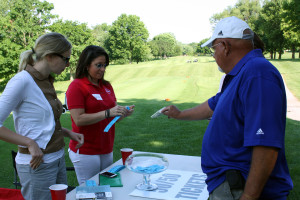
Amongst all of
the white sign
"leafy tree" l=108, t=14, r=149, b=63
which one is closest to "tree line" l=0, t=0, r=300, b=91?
"leafy tree" l=108, t=14, r=149, b=63

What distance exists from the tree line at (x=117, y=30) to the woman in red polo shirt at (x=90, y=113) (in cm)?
116

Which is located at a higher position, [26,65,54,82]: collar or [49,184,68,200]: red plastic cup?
[26,65,54,82]: collar

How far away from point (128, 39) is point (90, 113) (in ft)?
192

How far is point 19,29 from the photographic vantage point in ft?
80.5

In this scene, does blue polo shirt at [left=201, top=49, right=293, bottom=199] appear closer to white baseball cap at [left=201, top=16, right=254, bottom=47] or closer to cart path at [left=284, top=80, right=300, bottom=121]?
white baseball cap at [left=201, top=16, right=254, bottom=47]

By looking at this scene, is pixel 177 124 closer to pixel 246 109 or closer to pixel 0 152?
pixel 0 152

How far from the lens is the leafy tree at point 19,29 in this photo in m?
22.4

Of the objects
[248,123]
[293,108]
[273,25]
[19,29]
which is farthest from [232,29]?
[273,25]

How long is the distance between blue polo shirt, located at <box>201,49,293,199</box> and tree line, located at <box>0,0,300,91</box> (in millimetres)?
731

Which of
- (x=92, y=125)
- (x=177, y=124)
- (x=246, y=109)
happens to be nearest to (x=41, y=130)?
(x=92, y=125)

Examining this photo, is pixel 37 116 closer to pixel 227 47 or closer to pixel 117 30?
pixel 227 47

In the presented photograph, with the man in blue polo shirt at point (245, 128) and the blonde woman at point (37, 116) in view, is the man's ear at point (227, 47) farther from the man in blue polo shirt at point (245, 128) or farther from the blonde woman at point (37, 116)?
the blonde woman at point (37, 116)

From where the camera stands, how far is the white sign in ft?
7.24

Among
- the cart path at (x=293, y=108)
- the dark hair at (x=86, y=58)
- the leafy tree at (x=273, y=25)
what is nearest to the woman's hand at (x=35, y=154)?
the dark hair at (x=86, y=58)
